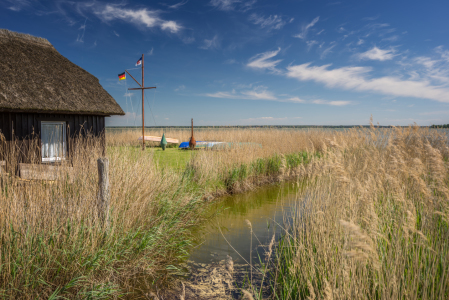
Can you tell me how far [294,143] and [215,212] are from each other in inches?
292

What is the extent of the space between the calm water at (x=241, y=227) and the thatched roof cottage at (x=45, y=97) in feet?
13.1

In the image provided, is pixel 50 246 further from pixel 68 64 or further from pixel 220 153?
pixel 68 64

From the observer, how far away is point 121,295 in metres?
2.82

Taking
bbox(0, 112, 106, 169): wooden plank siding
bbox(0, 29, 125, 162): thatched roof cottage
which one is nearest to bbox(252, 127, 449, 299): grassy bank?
bbox(0, 112, 106, 169): wooden plank siding

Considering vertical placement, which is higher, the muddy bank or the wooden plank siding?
the wooden plank siding

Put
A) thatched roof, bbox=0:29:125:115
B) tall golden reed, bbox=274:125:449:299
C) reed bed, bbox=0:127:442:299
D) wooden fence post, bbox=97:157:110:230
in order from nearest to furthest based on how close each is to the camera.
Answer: tall golden reed, bbox=274:125:449:299 → reed bed, bbox=0:127:442:299 → wooden fence post, bbox=97:157:110:230 → thatched roof, bbox=0:29:125:115

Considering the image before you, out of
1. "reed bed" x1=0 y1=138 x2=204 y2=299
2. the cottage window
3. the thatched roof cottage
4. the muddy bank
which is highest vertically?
the thatched roof cottage

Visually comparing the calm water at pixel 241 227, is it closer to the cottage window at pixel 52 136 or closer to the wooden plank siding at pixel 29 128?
the wooden plank siding at pixel 29 128

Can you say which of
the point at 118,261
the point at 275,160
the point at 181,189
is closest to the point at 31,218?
the point at 118,261

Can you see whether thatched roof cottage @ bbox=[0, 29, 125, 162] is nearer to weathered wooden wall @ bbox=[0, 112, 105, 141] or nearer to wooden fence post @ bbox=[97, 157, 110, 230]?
weathered wooden wall @ bbox=[0, 112, 105, 141]

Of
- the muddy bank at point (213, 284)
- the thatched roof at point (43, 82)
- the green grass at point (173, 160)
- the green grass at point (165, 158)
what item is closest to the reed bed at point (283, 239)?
the muddy bank at point (213, 284)

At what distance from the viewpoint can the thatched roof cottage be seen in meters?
6.37

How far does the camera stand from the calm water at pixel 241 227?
393 centimetres

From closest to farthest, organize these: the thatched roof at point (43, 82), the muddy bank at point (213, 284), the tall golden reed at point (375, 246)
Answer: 1. the tall golden reed at point (375, 246)
2. the muddy bank at point (213, 284)
3. the thatched roof at point (43, 82)
